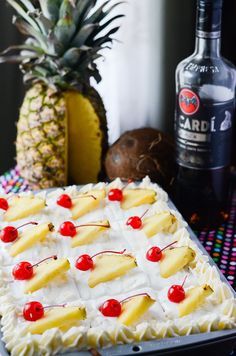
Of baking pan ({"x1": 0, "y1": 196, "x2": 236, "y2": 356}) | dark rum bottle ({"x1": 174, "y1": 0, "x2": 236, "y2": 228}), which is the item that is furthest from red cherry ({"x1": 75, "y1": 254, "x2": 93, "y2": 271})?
dark rum bottle ({"x1": 174, "y1": 0, "x2": 236, "y2": 228})

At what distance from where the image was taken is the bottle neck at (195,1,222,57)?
1401mm

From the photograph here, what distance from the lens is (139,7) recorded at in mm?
1793

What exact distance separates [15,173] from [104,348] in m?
0.83

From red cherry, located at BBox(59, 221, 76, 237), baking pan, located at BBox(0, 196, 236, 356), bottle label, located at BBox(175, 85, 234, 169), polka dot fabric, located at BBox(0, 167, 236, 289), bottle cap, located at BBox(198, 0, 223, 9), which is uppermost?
bottle cap, located at BBox(198, 0, 223, 9)

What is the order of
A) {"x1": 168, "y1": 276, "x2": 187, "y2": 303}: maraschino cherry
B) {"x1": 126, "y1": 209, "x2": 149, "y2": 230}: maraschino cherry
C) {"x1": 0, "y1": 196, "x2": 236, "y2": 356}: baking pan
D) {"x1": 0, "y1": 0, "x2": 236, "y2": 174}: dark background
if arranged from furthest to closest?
{"x1": 0, "y1": 0, "x2": 236, "y2": 174}: dark background → {"x1": 126, "y1": 209, "x2": 149, "y2": 230}: maraschino cherry → {"x1": 168, "y1": 276, "x2": 187, "y2": 303}: maraschino cherry → {"x1": 0, "y1": 196, "x2": 236, "y2": 356}: baking pan

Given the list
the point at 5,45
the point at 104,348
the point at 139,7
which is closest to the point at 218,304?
the point at 104,348

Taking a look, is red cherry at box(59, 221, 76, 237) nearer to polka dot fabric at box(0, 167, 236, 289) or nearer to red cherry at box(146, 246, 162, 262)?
red cherry at box(146, 246, 162, 262)

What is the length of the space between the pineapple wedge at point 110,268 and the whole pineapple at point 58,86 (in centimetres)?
46

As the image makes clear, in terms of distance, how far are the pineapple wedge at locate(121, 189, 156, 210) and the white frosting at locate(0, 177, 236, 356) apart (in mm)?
11

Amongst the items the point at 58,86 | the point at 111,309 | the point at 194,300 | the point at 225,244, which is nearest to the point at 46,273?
the point at 111,309

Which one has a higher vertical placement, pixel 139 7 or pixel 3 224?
pixel 139 7

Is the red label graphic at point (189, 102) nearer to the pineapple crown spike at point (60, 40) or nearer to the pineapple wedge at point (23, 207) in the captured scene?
the pineapple crown spike at point (60, 40)

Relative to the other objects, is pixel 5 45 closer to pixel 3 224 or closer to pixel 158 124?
pixel 158 124

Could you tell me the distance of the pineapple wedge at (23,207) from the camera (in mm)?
1381
